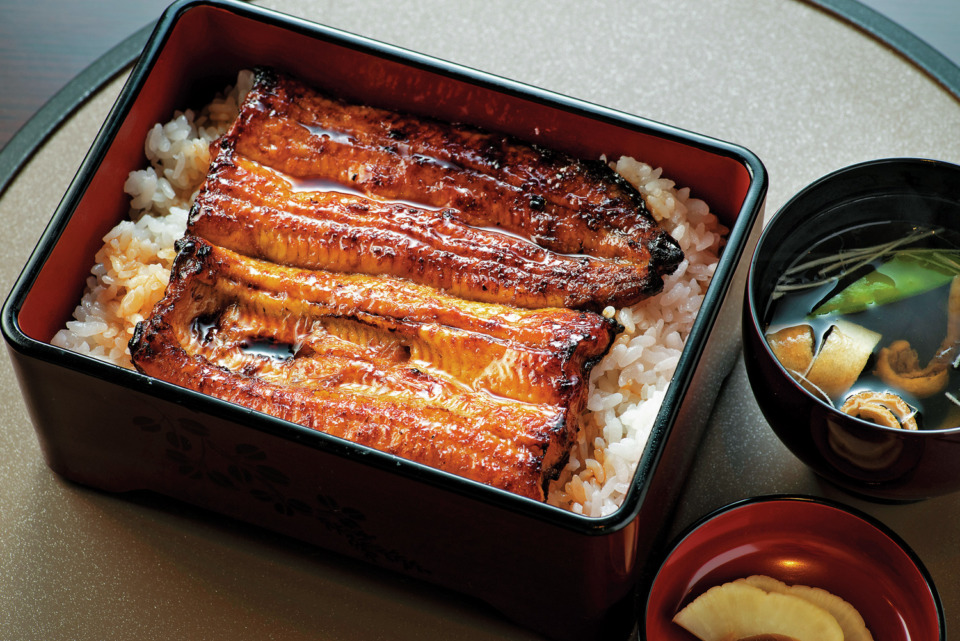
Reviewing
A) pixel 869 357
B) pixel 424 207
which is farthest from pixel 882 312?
pixel 424 207

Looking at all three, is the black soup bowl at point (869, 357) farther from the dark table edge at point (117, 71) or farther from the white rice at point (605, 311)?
the dark table edge at point (117, 71)

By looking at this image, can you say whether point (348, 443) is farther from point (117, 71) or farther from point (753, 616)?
point (117, 71)

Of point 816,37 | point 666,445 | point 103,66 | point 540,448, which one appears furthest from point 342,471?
point 816,37

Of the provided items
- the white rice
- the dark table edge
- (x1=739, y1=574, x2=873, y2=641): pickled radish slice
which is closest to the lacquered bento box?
the white rice

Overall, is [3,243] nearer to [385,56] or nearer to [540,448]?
[385,56]

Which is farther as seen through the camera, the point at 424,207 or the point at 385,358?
the point at 424,207

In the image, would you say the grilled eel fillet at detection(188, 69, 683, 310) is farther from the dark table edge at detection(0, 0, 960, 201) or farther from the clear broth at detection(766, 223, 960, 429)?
the dark table edge at detection(0, 0, 960, 201)

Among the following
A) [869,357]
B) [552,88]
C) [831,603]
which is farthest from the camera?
[552,88]
